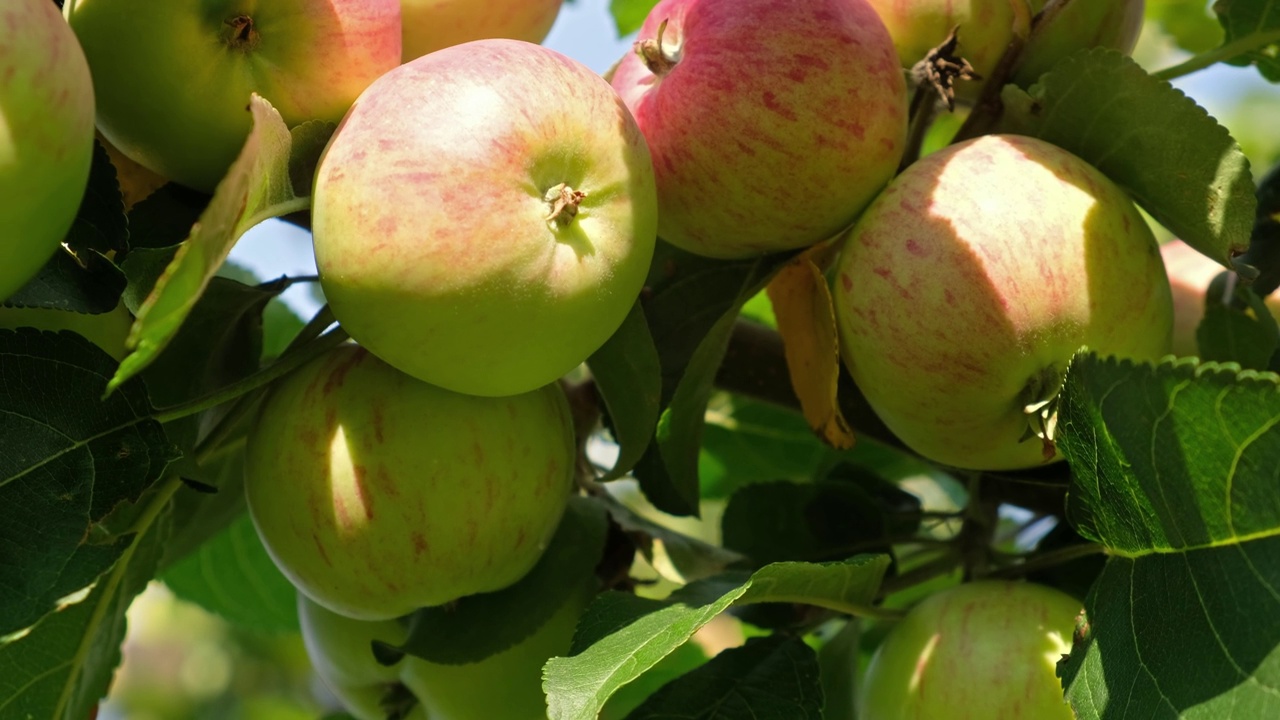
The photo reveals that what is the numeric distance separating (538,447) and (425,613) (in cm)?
23

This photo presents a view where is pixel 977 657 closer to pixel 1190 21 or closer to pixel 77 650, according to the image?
pixel 77 650

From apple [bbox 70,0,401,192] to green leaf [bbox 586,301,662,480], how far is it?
0.87 feet

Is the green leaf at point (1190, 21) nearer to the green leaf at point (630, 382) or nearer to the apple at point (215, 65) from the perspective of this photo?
the green leaf at point (630, 382)

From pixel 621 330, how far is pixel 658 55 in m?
0.21

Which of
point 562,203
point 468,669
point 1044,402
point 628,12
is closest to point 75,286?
point 562,203

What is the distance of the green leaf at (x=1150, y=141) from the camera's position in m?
0.91

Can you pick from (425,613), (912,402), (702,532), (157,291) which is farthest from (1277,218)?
(702,532)

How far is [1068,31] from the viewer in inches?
40.5

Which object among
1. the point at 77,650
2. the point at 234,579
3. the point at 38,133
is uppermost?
the point at 38,133

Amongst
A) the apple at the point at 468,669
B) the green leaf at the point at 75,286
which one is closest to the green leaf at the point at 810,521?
the apple at the point at 468,669

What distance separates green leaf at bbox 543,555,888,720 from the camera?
76cm

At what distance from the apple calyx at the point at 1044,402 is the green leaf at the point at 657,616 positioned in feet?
0.52

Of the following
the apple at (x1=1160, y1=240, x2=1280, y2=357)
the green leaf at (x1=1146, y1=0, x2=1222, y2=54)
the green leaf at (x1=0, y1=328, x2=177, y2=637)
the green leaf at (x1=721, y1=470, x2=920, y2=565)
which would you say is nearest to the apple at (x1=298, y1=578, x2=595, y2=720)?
the green leaf at (x1=721, y1=470, x2=920, y2=565)

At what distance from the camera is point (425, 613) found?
1.09 meters
